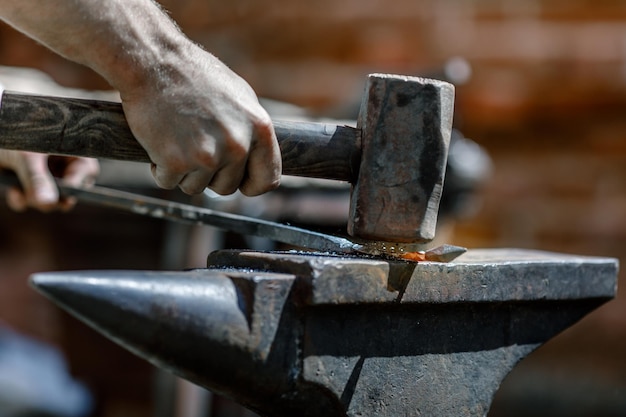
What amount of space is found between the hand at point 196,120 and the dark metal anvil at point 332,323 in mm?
169

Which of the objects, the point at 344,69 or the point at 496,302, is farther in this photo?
the point at 344,69

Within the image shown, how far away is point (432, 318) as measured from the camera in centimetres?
154

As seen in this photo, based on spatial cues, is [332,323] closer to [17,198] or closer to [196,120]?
[196,120]

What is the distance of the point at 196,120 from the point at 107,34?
19cm

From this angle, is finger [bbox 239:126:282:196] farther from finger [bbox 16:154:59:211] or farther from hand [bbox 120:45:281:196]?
finger [bbox 16:154:59:211]

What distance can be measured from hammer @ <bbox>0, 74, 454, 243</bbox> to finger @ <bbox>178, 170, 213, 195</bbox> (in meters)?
0.08

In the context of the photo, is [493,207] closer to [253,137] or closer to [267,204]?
[267,204]

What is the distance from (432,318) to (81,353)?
12.7ft

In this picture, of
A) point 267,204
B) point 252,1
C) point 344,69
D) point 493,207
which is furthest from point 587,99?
point 267,204

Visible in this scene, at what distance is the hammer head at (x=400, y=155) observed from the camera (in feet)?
5.00

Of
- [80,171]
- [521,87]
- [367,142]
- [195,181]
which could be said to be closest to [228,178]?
[195,181]

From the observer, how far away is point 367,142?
5.06ft

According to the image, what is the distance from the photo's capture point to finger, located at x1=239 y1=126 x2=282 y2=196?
1.50 m

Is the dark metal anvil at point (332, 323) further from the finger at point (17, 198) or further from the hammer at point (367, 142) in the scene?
the finger at point (17, 198)
